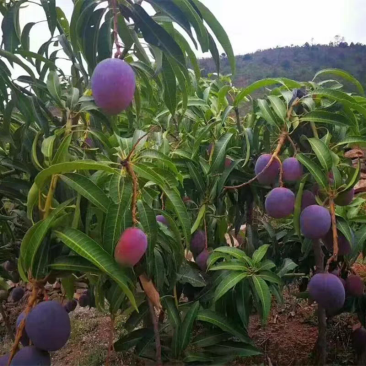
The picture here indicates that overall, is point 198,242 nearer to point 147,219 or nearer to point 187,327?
point 187,327

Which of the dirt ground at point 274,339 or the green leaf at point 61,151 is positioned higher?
the green leaf at point 61,151

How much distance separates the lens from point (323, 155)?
1221mm

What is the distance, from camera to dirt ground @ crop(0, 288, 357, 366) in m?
1.96

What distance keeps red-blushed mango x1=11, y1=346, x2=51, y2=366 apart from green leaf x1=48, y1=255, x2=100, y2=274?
6.1 inches

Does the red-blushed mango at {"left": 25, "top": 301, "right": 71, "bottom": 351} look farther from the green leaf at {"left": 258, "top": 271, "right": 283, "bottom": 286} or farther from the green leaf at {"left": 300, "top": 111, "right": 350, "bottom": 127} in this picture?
the green leaf at {"left": 300, "top": 111, "right": 350, "bottom": 127}

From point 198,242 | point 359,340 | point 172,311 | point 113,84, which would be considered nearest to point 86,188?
point 113,84

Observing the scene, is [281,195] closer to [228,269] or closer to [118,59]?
[228,269]

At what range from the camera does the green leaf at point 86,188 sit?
86 cm

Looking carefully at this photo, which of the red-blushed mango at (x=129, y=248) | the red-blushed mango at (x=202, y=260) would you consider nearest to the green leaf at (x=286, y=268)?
the red-blushed mango at (x=202, y=260)

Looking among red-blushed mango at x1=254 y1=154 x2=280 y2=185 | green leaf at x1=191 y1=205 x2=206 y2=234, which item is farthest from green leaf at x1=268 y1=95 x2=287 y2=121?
green leaf at x1=191 y1=205 x2=206 y2=234

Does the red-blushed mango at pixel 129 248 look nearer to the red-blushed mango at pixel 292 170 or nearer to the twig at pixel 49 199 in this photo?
the twig at pixel 49 199

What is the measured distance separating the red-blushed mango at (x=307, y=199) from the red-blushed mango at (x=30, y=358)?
0.82m

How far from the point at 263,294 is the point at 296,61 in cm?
1649

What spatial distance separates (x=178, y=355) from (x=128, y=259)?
0.50 metres
